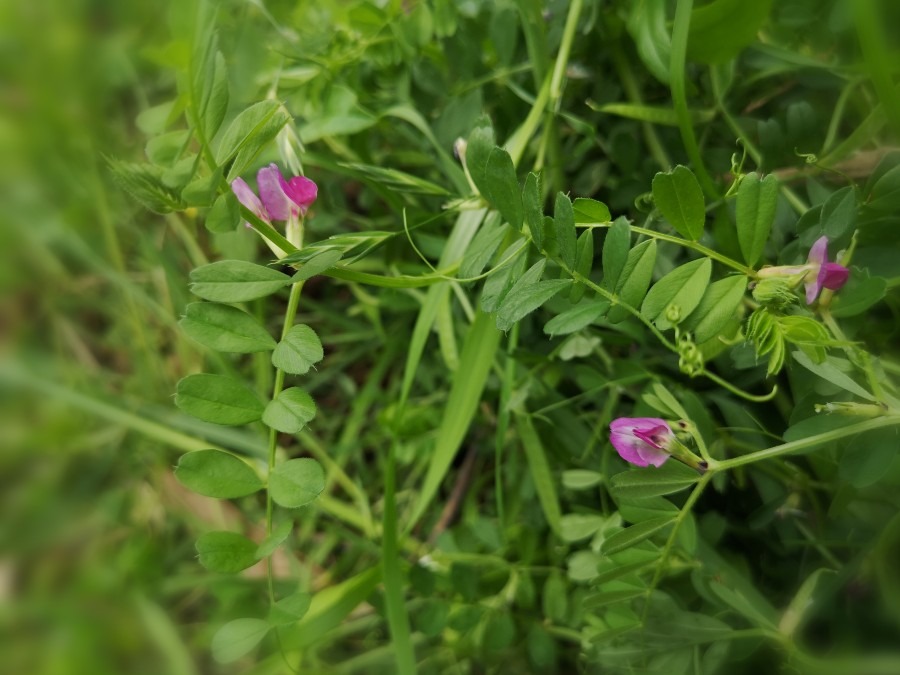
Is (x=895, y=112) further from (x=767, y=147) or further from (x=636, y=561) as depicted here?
(x=636, y=561)

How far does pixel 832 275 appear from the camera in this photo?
0.96 feet

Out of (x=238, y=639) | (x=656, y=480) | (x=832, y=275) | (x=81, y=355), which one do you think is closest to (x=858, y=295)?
(x=832, y=275)

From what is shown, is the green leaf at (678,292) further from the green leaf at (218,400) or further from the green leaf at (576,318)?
the green leaf at (218,400)

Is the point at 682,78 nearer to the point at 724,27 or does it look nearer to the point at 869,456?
the point at 724,27

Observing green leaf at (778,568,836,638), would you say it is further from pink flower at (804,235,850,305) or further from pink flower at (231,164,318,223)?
pink flower at (231,164,318,223)

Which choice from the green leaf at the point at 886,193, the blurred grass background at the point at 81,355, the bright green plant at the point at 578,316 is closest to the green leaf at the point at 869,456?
the bright green plant at the point at 578,316

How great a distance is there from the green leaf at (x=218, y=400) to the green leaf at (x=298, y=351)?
0.05 meters

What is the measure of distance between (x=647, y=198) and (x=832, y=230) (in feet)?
0.28

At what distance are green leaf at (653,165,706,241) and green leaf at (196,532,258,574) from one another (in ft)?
0.84

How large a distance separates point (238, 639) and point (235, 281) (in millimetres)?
185

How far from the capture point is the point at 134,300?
2.47ft

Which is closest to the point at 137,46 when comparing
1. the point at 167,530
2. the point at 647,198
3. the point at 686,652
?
the point at 167,530

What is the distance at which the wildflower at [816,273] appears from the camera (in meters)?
0.29

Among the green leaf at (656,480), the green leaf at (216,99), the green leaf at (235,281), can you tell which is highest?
the green leaf at (216,99)
